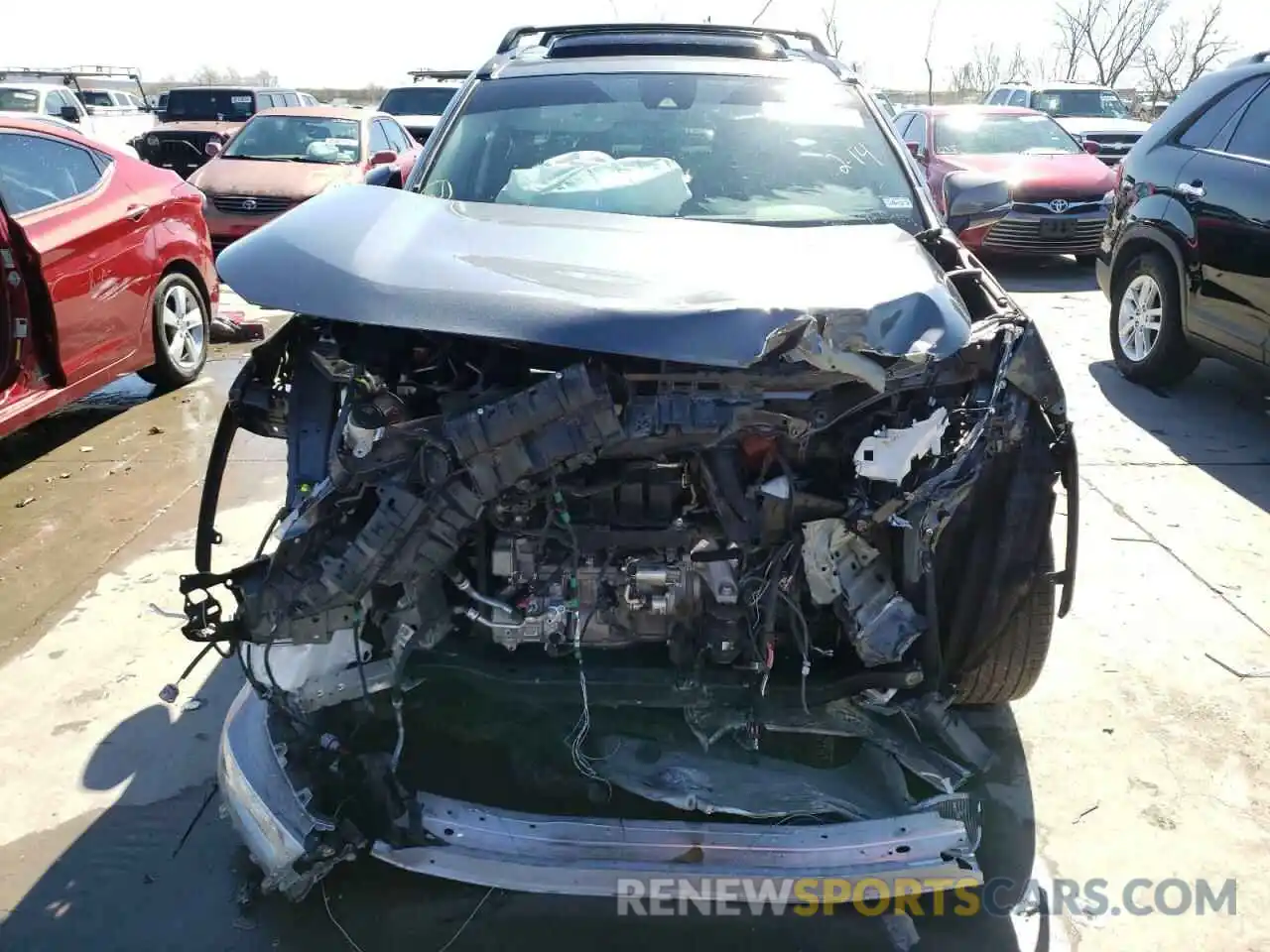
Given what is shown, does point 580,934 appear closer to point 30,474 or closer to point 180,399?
point 30,474

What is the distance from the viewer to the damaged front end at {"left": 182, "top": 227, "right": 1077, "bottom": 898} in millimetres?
2113

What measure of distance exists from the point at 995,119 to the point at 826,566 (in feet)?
34.5

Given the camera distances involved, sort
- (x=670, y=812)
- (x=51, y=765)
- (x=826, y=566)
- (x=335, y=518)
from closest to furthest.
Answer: (x=335, y=518)
(x=826, y=566)
(x=670, y=812)
(x=51, y=765)

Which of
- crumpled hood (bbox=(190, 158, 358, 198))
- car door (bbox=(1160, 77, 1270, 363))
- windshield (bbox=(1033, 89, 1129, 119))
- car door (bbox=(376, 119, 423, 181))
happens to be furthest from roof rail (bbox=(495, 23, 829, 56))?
windshield (bbox=(1033, 89, 1129, 119))

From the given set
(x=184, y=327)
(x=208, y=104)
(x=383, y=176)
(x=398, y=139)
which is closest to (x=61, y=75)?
(x=208, y=104)

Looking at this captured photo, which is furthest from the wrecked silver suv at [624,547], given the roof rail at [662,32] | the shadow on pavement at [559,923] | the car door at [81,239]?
the car door at [81,239]

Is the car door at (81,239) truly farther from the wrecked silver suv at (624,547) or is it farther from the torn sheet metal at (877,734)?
the torn sheet metal at (877,734)

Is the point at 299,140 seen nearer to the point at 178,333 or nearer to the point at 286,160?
the point at 286,160

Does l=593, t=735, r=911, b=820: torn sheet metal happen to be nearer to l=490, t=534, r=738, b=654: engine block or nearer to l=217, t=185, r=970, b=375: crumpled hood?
l=490, t=534, r=738, b=654: engine block

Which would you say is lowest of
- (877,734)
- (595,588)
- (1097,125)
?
(1097,125)

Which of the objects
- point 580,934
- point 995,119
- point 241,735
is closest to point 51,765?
point 241,735

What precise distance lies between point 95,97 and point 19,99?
898 cm

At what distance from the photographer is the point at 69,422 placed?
5.98 meters

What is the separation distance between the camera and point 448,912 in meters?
2.44
